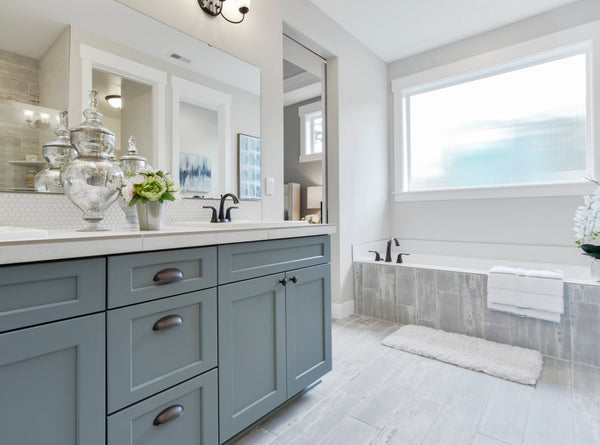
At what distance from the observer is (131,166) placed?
152cm

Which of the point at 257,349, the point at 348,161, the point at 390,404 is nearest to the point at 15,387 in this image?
the point at 257,349

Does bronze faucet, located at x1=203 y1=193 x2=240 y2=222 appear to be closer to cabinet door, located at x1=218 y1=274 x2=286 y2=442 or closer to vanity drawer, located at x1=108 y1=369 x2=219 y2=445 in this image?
cabinet door, located at x1=218 y1=274 x2=286 y2=442

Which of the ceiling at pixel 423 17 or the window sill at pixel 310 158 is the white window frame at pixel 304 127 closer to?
the window sill at pixel 310 158

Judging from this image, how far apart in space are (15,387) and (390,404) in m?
1.58

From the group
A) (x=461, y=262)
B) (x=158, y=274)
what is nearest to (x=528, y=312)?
(x=461, y=262)

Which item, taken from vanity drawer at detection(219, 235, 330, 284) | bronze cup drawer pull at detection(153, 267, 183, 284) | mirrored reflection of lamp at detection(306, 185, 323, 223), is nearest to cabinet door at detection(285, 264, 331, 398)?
vanity drawer at detection(219, 235, 330, 284)

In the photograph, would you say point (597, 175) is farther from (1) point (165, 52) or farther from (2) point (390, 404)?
(1) point (165, 52)

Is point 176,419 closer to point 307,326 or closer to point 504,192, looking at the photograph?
point 307,326

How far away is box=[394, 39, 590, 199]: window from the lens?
9.53ft

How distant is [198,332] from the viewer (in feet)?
3.78

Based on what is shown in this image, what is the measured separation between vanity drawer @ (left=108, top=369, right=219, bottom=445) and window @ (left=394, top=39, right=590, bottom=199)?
311 cm

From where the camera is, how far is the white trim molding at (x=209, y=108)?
1.76m

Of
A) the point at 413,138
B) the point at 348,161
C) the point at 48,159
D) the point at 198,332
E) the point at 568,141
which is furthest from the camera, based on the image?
the point at 413,138

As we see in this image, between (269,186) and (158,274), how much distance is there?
4.41 feet
